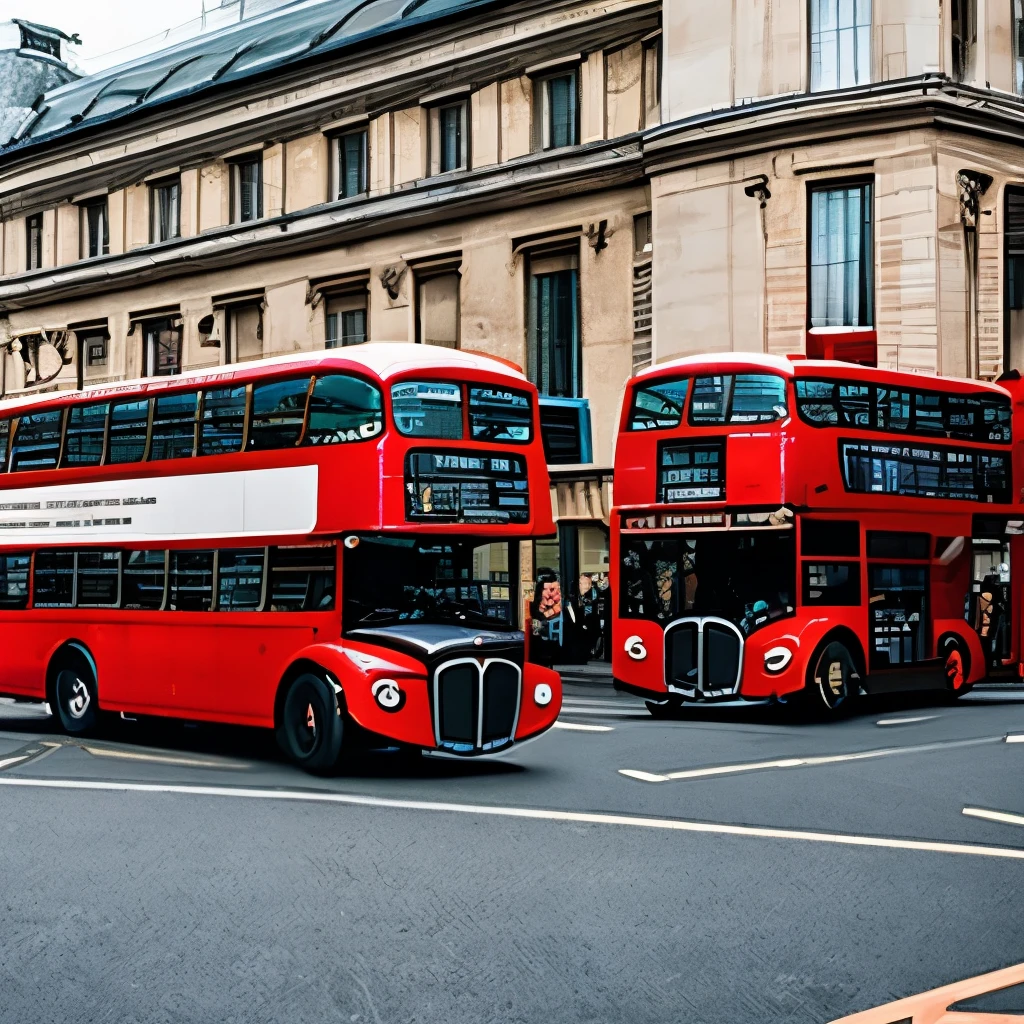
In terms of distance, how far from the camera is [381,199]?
32438 millimetres

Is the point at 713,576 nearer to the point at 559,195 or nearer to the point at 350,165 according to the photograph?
the point at 559,195

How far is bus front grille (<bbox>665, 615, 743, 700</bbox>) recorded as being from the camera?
1789 cm

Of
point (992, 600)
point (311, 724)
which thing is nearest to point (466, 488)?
point (311, 724)

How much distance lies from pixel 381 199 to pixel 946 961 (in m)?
27.6

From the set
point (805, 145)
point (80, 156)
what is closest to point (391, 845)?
point (805, 145)

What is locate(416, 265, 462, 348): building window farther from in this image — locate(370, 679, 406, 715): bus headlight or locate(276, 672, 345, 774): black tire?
locate(370, 679, 406, 715): bus headlight

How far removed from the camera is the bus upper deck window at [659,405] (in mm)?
18078

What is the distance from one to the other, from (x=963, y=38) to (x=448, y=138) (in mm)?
10623

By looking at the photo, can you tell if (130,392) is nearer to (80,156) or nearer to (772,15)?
(772,15)

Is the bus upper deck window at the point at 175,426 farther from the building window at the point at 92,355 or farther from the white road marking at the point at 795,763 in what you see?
the building window at the point at 92,355

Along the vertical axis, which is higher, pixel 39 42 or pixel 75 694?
pixel 39 42

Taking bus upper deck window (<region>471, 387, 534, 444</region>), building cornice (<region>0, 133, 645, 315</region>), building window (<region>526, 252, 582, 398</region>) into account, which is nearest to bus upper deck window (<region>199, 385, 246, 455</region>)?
bus upper deck window (<region>471, 387, 534, 444</region>)

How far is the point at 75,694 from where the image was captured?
16047mm

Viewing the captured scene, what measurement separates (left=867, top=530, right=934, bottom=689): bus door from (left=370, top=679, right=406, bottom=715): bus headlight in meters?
7.88
